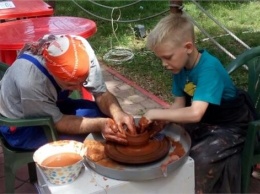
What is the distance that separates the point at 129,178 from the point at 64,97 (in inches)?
37.0

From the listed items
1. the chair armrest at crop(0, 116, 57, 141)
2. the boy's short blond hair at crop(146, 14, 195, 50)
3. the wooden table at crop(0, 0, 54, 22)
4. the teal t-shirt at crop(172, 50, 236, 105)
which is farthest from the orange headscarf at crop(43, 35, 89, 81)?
the wooden table at crop(0, 0, 54, 22)

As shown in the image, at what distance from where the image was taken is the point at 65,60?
2.12 m

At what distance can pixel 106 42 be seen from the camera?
5902 millimetres

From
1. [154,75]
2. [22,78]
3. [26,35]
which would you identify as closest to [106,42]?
[154,75]

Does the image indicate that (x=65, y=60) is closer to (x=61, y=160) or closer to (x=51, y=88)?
(x=51, y=88)

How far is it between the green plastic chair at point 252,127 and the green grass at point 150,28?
1433 millimetres

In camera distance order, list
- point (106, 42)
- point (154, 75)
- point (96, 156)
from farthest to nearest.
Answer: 1. point (106, 42)
2. point (154, 75)
3. point (96, 156)

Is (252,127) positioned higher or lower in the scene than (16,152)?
higher

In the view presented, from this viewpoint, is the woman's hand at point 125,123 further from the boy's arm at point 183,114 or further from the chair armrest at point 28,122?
the chair armrest at point 28,122

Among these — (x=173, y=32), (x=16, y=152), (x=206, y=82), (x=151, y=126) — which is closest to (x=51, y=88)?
(x=16, y=152)

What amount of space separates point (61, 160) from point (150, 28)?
173 inches

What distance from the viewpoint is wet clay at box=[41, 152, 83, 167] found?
2016 millimetres

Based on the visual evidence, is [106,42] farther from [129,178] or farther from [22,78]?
[129,178]

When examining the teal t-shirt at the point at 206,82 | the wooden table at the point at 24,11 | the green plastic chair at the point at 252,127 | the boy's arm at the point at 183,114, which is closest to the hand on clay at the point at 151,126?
the boy's arm at the point at 183,114
